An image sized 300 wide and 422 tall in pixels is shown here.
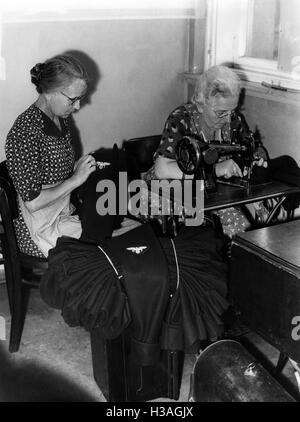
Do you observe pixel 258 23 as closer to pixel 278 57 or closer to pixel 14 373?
pixel 278 57

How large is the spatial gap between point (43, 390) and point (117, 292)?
92 centimetres

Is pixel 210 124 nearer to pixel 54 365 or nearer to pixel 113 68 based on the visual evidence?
pixel 113 68

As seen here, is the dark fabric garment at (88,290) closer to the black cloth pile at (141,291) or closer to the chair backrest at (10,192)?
the black cloth pile at (141,291)

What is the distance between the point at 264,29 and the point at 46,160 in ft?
6.12

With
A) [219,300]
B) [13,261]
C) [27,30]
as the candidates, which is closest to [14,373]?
[13,261]

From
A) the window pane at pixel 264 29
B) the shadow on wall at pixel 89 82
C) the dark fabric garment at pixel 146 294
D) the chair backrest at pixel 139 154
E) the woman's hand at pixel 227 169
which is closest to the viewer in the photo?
the dark fabric garment at pixel 146 294

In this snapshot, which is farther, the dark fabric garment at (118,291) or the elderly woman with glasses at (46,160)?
the elderly woman with glasses at (46,160)

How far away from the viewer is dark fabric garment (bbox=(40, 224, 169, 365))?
2.12 metres

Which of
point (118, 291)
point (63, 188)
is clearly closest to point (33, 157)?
point (63, 188)

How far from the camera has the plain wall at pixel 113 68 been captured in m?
3.47

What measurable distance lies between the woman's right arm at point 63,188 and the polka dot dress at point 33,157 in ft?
0.10

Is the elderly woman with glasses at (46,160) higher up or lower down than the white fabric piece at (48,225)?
higher up

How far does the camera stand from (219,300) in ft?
7.24

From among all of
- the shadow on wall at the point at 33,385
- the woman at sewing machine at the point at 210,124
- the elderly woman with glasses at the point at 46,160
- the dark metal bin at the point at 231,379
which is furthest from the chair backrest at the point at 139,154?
the dark metal bin at the point at 231,379
